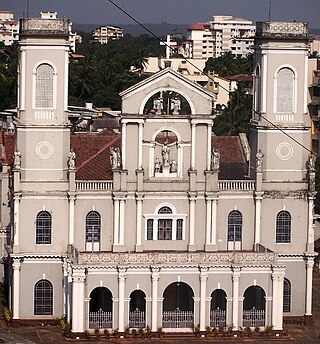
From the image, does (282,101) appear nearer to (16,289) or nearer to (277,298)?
(277,298)

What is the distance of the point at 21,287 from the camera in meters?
55.6

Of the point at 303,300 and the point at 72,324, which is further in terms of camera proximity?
the point at 303,300

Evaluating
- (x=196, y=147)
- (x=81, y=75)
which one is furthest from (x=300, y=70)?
(x=81, y=75)

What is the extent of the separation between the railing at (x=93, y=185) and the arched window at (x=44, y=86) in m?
3.37

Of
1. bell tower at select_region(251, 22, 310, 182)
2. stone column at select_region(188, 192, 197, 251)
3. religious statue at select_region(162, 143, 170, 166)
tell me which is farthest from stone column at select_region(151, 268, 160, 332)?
bell tower at select_region(251, 22, 310, 182)

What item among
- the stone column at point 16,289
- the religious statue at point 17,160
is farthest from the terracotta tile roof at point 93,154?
the stone column at point 16,289

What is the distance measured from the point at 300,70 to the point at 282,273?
29.1 feet

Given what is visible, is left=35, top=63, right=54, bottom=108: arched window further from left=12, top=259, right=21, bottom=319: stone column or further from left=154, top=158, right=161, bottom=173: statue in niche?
left=12, top=259, right=21, bottom=319: stone column

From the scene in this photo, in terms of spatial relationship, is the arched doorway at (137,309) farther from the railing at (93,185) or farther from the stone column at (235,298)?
the railing at (93,185)

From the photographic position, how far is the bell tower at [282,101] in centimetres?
5716

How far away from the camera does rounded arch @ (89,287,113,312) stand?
179 feet

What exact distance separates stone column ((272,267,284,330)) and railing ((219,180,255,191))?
4.39 metres

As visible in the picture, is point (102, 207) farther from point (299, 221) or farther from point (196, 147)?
point (299, 221)

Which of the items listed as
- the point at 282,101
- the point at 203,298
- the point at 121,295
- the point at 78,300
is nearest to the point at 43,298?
the point at 78,300
